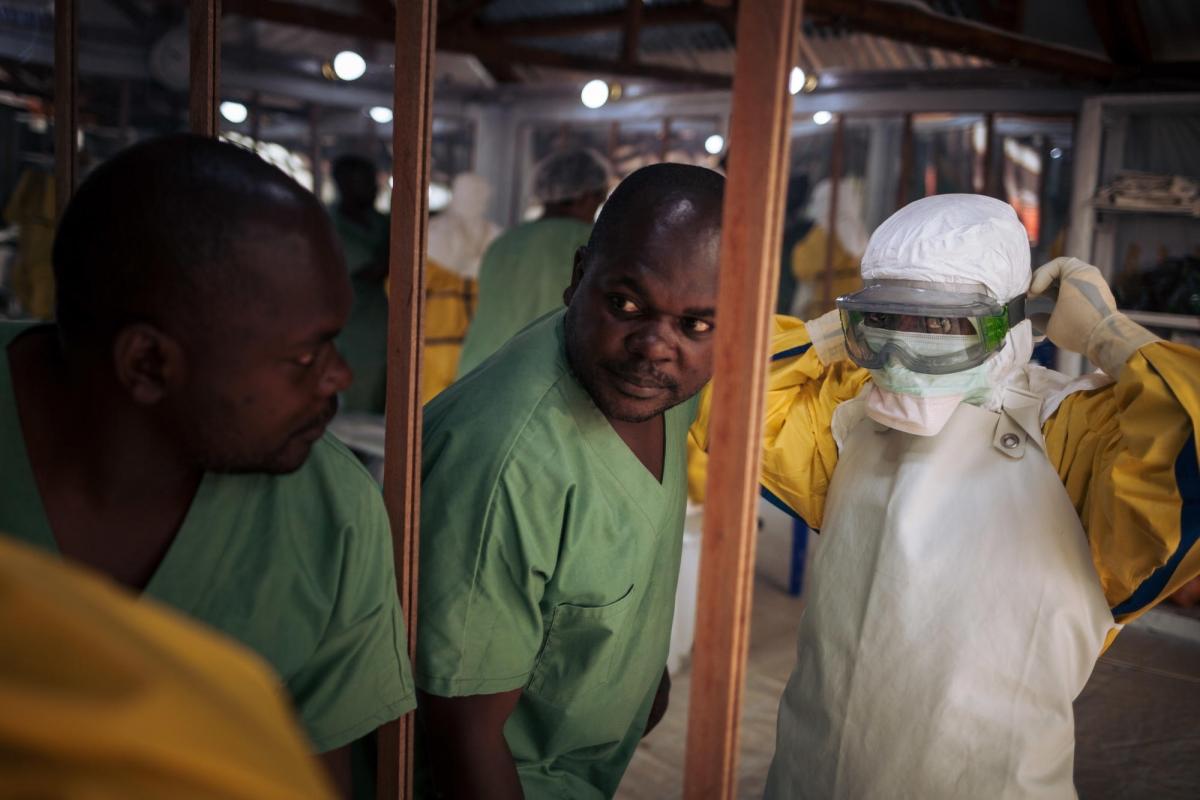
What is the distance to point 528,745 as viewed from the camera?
144 centimetres

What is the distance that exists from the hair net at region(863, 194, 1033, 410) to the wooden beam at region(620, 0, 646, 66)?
10.2ft

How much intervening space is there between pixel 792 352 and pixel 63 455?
1252 millimetres

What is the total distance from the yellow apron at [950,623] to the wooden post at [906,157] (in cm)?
351

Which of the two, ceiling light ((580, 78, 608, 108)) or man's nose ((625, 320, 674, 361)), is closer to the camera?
man's nose ((625, 320, 674, 361))

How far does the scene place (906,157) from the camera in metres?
4.86

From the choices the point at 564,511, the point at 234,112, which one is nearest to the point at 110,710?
the point at 564,511

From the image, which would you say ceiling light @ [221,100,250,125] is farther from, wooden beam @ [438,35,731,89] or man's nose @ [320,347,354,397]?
man's nose @ [320,347,354,397]

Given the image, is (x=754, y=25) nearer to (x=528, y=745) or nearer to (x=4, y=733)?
(x=4, y=733)

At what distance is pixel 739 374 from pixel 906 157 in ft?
14.2

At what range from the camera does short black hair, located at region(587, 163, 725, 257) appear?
4.52 feet

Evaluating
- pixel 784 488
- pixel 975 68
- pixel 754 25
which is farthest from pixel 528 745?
pixel 975 68

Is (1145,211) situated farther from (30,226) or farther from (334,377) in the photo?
(30,226)

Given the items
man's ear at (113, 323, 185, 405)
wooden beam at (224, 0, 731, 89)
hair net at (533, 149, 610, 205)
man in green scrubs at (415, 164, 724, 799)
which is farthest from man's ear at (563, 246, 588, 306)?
wooden beam at (224, 0, 731, 89)

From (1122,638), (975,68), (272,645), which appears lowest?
(1122,638)
